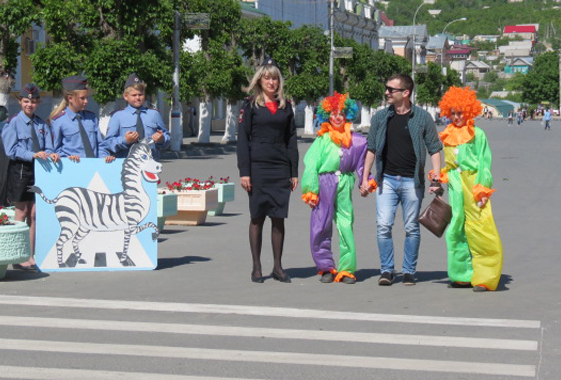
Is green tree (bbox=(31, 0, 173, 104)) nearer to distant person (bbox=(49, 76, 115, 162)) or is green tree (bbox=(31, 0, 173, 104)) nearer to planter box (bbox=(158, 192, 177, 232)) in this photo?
planter box (bbox=(158, 192, 177, 232))

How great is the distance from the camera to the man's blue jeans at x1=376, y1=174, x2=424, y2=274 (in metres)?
10.1

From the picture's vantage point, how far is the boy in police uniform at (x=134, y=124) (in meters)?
11.0

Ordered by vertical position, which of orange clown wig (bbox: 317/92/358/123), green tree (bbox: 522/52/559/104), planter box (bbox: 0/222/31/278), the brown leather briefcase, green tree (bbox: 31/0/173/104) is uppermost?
green tree (bbox: 522/52/559/104)

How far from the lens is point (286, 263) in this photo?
11898 millimetres

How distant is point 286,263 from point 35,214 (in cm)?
251

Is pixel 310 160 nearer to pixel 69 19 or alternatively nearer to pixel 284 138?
pixel 284 138

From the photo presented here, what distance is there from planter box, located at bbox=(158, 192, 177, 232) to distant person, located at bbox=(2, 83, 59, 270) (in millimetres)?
3290

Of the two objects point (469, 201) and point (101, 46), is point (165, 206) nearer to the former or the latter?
point (469, 201)

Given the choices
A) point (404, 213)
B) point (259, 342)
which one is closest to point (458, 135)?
point (404, 213)

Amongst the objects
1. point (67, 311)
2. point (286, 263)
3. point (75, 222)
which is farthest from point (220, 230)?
point (67, 311)

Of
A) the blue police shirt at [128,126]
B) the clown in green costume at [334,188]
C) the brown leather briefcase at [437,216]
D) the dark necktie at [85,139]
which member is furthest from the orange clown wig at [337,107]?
the dark necktie at [85,139]

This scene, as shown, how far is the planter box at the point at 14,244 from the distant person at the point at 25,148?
2.04 feet

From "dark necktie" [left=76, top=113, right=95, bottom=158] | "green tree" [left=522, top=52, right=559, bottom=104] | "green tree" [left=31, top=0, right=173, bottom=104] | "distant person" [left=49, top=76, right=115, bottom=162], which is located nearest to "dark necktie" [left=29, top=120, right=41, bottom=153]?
"distant person" [left=49, top=76, right=115, bottom=162]

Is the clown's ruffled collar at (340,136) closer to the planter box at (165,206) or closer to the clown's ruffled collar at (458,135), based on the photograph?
the clown's ruffled collar at (458,135)
